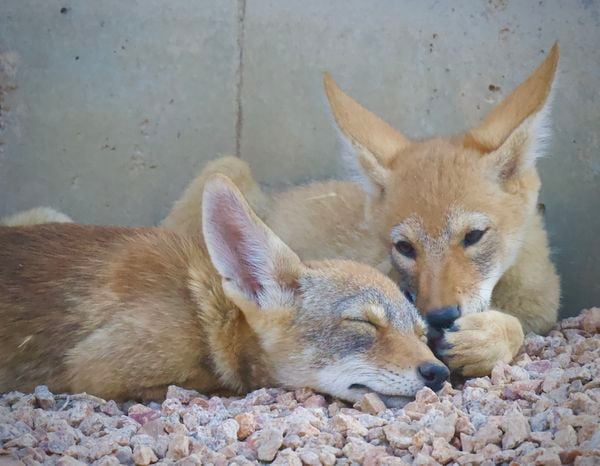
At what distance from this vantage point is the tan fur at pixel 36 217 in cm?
589

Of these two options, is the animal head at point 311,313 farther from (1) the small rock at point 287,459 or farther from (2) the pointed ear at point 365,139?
(2) the pointed ear at point 365,139

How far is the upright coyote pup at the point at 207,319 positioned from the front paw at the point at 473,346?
7.1 inches

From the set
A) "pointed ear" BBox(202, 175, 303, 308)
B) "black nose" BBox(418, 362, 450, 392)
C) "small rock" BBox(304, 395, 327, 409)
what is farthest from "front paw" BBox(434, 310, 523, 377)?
"pointed ear" BBox(202, 175, 303, 308)

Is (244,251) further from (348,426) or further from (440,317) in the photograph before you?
(348,426)

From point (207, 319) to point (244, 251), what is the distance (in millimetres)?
370

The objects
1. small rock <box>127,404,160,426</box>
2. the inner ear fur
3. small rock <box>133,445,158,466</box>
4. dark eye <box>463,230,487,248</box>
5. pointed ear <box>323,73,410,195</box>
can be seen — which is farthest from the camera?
pointed ear <box>323,73,410,195</box>

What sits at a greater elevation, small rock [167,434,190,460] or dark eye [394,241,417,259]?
dark eye [394,241,417,259]

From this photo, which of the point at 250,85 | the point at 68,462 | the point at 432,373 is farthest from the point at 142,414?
the point at 250,85

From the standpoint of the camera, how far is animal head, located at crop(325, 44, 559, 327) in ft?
16.6

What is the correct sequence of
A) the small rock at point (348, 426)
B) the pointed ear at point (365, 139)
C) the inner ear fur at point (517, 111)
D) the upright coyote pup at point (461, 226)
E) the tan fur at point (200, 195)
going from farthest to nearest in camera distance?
1. the tan fur at point (200, 195)
2. the pointed ear at point (365, 139)
3. the inner ear fur at point (517, 111)
4. the upright coyote pup at point (461, 226)
5. the small rock at point (348, 426)

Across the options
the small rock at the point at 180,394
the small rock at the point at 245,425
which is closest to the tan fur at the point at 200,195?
the small rock at the point at 180,394

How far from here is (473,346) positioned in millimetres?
4754

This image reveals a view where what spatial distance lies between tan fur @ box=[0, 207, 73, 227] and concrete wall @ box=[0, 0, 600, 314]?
47 cm

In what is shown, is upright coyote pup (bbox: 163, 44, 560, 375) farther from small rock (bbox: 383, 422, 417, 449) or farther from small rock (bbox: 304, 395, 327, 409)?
small rock (bbox: 383, 422, 417, 449)
